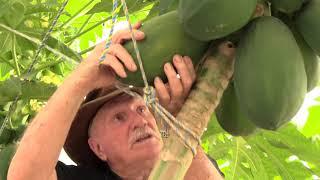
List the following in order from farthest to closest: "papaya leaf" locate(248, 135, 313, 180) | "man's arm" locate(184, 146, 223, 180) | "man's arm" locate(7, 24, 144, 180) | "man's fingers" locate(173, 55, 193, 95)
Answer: "papaya leaf" locate(248, 135, 313, 180) < "man's arm" locate(184, 146, 223, 180) < "man's arm" locate(7, 24, 144, 180) < "man's fingers" locate(173, 55, 193, 95)

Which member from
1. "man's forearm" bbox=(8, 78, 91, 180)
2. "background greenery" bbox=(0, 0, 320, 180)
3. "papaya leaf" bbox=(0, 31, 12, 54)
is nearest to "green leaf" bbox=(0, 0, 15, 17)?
"background greenery" bbox=(0, 0, 320, 180)

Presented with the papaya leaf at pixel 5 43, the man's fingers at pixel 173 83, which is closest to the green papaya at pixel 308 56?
the man's fingers at pixel 173 83

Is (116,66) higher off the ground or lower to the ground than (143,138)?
higher

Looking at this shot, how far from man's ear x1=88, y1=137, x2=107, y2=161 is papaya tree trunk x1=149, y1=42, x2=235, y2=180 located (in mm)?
856

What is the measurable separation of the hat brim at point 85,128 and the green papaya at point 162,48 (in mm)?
603

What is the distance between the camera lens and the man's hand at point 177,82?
1.17 meters

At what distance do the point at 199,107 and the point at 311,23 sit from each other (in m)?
0.26

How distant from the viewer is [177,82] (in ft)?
3.90

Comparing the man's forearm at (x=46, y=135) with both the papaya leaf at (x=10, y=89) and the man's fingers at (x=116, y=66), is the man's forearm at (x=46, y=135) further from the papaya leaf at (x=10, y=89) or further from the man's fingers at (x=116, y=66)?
the papaya leaf at (x=10, y=89)

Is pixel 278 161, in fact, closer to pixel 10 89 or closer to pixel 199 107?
pixel 10 89

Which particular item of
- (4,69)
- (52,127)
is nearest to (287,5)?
(52,127)

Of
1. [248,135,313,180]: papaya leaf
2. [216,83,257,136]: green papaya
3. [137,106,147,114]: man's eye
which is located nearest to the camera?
[216,83,257,136]: green papaya

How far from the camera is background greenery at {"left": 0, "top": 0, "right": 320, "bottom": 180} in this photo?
6.70ft

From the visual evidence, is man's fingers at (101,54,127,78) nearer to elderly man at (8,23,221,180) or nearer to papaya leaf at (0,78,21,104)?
elderly man at (8,23,221,180)
